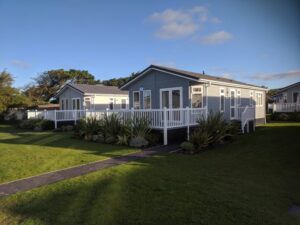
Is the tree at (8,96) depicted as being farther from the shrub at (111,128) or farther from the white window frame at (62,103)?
the shrub at (111,128)

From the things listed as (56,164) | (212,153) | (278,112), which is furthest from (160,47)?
(56,164)

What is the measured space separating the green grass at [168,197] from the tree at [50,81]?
1633 inches

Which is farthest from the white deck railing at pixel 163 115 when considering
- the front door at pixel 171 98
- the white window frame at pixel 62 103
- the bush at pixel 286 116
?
the white window frame at pixel 62 103

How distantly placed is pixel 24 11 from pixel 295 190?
16.3 meters

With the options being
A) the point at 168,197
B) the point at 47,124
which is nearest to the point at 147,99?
the point at 47,124

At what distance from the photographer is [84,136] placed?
13.4m

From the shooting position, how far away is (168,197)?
4617 millimetres

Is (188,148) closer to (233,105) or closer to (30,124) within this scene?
(233,105)

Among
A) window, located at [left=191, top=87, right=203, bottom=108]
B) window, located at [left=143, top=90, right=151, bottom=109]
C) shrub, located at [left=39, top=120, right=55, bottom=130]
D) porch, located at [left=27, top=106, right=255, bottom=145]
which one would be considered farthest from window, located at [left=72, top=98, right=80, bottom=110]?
window, located at [left=191, top=87, right=203, bottom=108]

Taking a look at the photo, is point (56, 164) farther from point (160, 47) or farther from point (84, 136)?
point (160, 47)

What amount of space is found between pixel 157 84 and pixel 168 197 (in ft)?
39.5

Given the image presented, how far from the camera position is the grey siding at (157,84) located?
1475 cm

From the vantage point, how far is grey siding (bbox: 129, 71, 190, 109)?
14750 mm

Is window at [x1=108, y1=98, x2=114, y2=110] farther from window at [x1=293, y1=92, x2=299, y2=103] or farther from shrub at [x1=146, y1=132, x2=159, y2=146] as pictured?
window at [x1=293, y1=92, x2=299, y2=103]
